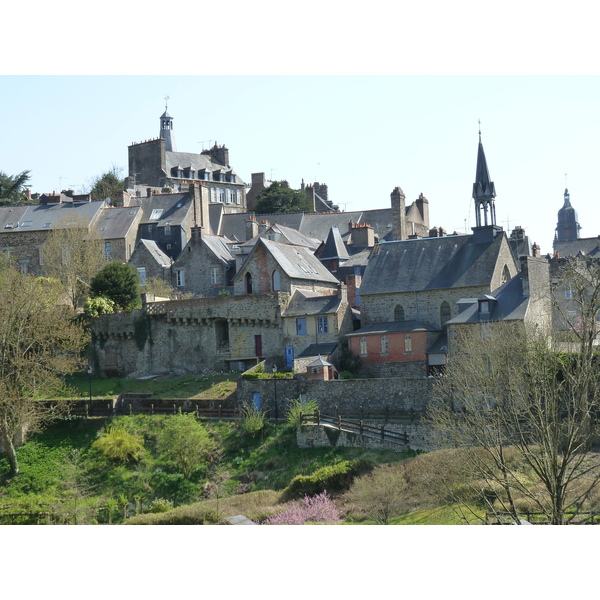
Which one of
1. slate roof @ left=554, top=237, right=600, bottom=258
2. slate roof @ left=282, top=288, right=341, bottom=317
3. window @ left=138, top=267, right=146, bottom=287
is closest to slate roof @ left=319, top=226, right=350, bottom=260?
slate roof @ left=282, top=288, right=341, bottom=317

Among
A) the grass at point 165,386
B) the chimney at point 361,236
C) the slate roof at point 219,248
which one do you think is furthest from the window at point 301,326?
the chimney at point 361,236

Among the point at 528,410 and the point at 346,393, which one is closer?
the point at 528,410

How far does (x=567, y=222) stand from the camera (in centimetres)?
10381

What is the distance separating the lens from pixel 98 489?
3688 cm

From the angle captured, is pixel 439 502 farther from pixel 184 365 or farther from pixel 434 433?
pixel 184 365

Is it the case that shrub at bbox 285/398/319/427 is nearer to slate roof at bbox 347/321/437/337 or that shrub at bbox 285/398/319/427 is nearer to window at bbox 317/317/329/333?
slate roof at bbox 347/321/437/337

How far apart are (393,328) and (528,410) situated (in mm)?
16656

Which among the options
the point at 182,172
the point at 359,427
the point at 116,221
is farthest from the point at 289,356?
the point at 182,172

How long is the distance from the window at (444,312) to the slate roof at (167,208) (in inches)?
987

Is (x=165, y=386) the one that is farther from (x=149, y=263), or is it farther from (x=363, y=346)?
(x=149, y=263)

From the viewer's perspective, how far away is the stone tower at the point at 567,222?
102125 millimetres

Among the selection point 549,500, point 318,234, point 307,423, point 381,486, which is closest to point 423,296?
point 307,423

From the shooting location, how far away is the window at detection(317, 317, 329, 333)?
144 feet

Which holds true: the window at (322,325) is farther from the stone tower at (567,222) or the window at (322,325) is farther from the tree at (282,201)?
the stone tower at (567,222)
